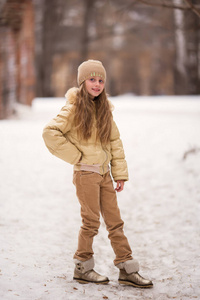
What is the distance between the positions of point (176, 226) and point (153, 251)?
0.73 meters

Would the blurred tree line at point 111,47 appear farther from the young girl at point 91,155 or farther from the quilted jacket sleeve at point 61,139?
the quilted jacket sleeve at point 61,139

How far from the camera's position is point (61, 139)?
332cm

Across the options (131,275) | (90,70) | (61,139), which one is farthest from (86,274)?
(90,70)

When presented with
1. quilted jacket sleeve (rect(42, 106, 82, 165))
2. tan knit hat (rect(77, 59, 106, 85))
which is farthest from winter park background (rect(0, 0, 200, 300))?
tan knit hat (rect(77, 59, 106, 85))

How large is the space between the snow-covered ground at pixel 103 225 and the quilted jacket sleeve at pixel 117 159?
0.89m

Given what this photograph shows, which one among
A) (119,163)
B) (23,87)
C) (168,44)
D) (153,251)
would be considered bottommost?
(153,251)

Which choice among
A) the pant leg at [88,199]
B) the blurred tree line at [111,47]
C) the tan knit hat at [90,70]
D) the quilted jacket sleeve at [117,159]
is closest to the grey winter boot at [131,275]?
the pant leg at [88,199]

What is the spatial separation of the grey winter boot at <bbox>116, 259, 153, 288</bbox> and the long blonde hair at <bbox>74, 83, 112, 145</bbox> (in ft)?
3.16

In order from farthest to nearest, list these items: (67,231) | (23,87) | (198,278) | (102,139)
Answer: (23,87)
(67,231)
(198,278)
(102,139)

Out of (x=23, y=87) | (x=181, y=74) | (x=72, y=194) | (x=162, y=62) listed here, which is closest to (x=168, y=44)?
(x=162, y=62)

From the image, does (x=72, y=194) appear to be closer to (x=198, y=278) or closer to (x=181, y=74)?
(x=198, y=278)

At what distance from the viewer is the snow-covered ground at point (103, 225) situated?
355cm

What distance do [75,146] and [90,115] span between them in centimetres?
27

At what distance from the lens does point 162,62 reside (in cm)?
→ 2488
